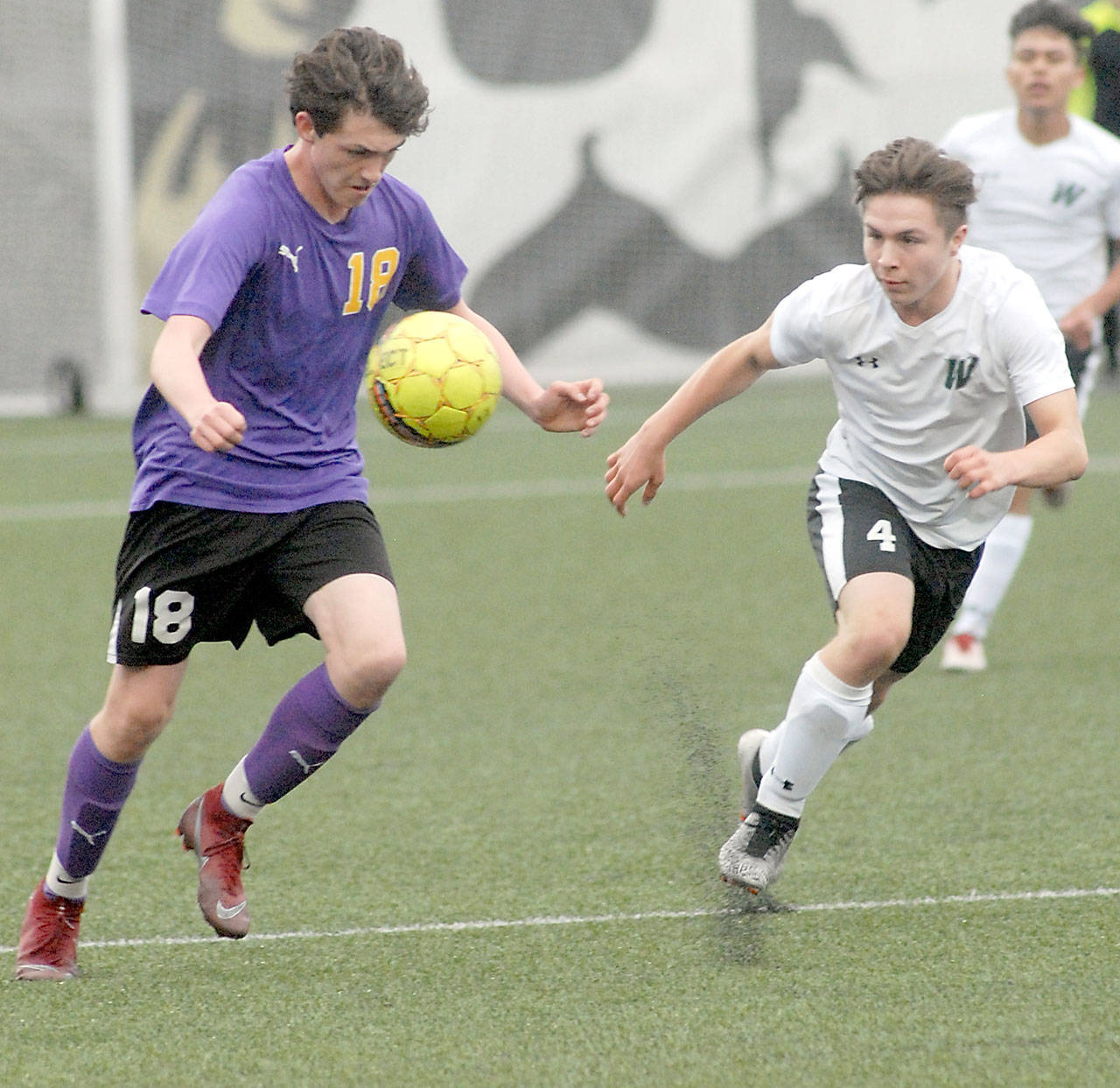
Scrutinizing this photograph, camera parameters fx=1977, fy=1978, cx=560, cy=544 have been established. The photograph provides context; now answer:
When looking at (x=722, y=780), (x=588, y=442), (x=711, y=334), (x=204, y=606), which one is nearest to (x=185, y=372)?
(x=204, y=606)

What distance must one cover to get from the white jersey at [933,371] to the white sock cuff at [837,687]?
44 cm

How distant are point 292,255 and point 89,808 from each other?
112cm

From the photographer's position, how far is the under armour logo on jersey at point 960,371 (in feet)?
13.0

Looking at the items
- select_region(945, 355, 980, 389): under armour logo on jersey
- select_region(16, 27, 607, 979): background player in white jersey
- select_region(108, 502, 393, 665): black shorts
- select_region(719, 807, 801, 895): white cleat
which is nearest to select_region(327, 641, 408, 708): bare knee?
select_region(16, 27, 607, 979): background player in white jersey

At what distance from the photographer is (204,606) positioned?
3.73 metres

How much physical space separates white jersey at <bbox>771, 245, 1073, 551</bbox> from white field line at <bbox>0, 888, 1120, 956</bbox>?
74cm

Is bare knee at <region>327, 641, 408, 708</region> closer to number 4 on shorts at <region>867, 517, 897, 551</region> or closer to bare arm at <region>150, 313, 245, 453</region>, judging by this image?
bare arm at <region>150, 313, 245, 453</region>

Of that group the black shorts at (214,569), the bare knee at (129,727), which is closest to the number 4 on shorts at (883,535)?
the black shorts at (214,569)

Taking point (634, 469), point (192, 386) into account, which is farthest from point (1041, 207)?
point (192, 386)

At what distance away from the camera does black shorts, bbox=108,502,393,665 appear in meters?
3.68

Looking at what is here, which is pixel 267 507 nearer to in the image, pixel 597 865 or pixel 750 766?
pixel 597 865

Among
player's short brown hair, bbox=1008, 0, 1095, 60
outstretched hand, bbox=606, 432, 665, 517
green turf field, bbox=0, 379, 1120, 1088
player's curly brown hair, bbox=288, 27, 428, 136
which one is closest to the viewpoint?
green turf field, bbox=0, 379, 1120, 1088

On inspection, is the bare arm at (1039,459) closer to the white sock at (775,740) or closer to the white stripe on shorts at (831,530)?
the white stripe on shorts at (831,530)

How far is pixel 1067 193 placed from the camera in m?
6.49
